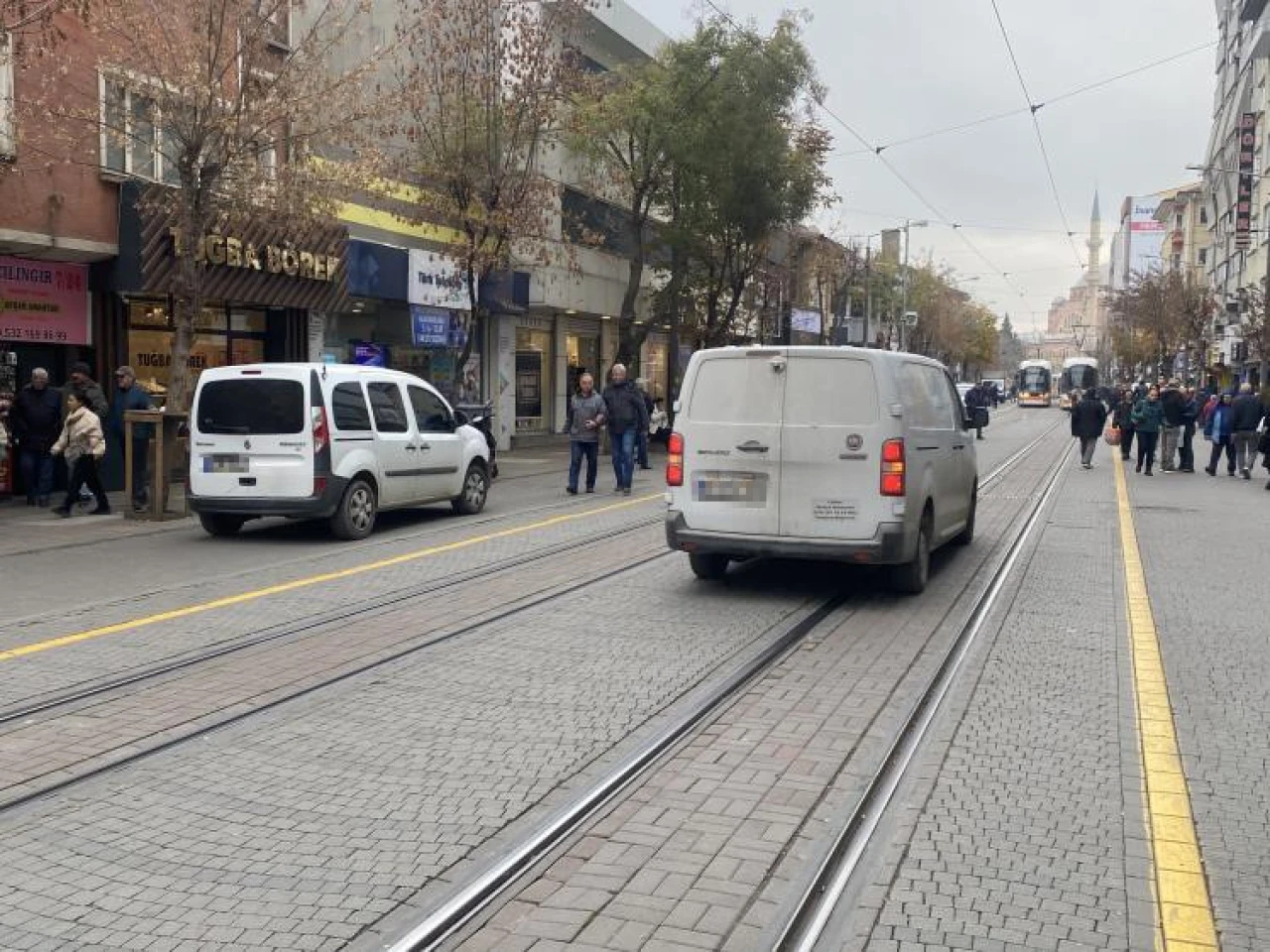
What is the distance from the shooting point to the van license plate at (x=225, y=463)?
12523 millimetres

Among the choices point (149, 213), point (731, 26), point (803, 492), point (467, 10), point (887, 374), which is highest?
point (731, 26)

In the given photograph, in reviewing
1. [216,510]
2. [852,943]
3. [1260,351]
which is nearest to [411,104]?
[216,510]

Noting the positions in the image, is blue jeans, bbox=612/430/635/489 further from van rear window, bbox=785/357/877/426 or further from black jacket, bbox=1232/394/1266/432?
black jacket, bbox=1232/394/1266/432

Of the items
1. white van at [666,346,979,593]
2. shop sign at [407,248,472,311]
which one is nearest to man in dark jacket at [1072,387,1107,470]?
shop sign at [407,248,472,311]

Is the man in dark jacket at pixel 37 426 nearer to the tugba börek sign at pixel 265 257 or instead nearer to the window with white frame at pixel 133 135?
the tugba börek sign at pixel 265 257

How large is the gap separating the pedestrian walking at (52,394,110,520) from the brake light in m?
3.83

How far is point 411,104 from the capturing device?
1734 cm

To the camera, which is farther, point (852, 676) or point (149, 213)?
point (149, 213)

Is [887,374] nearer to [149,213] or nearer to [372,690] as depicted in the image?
[372,690]

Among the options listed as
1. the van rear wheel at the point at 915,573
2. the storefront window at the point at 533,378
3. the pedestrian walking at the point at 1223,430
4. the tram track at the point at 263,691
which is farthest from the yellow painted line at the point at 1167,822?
the storefront window at the point at 533,378

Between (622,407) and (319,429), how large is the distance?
6437mm

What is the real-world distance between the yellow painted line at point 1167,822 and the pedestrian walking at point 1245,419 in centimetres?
1571

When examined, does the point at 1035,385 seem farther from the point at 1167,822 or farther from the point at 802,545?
the point at 1167,822

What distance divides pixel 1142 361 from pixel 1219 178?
15444 mm
